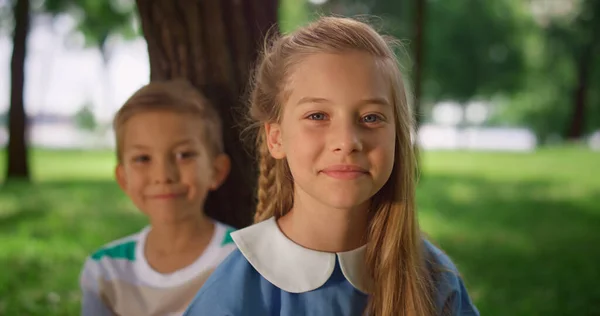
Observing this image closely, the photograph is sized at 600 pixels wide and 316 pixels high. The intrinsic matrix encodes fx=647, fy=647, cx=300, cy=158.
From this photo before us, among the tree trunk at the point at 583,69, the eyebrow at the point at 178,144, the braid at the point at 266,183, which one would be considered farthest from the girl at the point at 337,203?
the tree trunk at the point at 583,69

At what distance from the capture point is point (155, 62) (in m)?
2.80

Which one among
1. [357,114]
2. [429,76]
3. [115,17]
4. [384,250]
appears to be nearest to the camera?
[357,114]

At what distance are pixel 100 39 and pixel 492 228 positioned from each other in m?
11.5

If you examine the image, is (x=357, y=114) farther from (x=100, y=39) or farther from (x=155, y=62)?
(x=100, y=39)

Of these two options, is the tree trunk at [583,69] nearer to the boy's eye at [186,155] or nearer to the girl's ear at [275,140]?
the boy's eye at [186,155]

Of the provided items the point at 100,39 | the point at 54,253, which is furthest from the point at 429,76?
the point at 54,253

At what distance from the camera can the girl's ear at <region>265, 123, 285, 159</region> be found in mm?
1933

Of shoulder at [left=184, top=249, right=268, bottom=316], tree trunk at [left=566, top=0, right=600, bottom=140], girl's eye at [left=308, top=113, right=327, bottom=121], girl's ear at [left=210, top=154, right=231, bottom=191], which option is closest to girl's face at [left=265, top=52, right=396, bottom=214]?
girl's eye at [left=308, top=113, right=327, bottom=121]

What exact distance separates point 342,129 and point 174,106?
2.94 feet

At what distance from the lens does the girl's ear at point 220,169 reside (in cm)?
257

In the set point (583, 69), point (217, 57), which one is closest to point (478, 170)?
point (583, 69)

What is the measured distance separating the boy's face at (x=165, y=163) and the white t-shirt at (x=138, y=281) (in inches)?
6.5

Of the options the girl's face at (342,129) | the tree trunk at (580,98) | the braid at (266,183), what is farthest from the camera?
the tree trunk at (580,98)

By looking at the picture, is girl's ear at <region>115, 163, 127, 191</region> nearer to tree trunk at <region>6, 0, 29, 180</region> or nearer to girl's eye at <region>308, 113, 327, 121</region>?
girl's eye at <region>308, 113, 327, 121</region>
